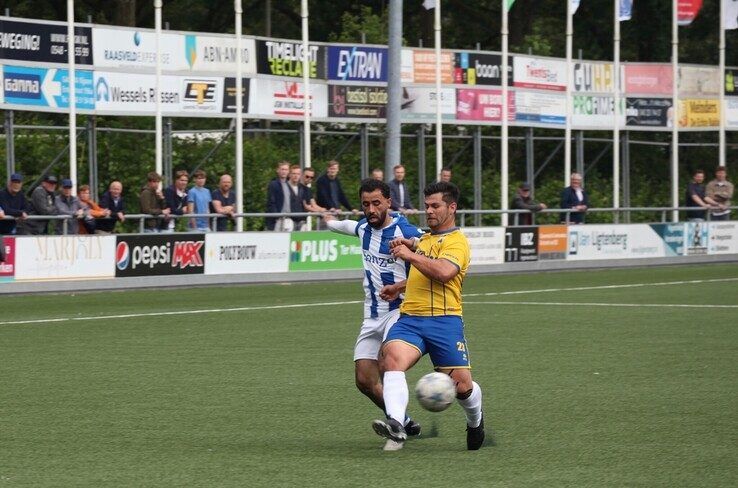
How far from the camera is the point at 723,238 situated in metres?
36.6

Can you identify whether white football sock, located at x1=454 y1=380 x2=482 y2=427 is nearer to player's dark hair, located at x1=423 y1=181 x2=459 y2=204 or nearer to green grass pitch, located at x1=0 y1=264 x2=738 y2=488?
green grass pitch, located at x1=0 y1=264 x2=738 y2=488

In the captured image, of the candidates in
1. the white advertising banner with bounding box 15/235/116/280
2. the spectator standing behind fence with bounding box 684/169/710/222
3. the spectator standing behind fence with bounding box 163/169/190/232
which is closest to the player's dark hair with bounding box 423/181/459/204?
the white advertising banner with bounding box 15/235/116/280

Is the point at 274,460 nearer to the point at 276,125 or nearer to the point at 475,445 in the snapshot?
the point at 475,445

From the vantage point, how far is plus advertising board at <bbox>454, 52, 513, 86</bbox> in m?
33.3

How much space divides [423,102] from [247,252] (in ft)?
25.4

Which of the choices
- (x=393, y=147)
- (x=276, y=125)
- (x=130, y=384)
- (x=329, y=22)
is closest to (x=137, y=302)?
(x=393, y=147)

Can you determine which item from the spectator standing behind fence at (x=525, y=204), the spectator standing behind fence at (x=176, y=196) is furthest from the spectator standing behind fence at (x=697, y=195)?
the spectator standing behind fence at (x=176, y=196)

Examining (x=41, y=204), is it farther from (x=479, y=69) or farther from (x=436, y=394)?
(x=436, y=394)

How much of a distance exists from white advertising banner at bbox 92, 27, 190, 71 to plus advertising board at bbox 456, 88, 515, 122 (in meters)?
8.09

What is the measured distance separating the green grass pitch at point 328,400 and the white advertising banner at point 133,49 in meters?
5.90

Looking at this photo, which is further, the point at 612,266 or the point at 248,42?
the point at 612,266

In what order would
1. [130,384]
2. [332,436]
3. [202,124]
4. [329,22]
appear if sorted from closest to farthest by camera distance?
[332,436]
[130,384]
[202,124]
[329,22]

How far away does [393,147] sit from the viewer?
91.6ft

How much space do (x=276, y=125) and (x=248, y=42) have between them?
586 inches
